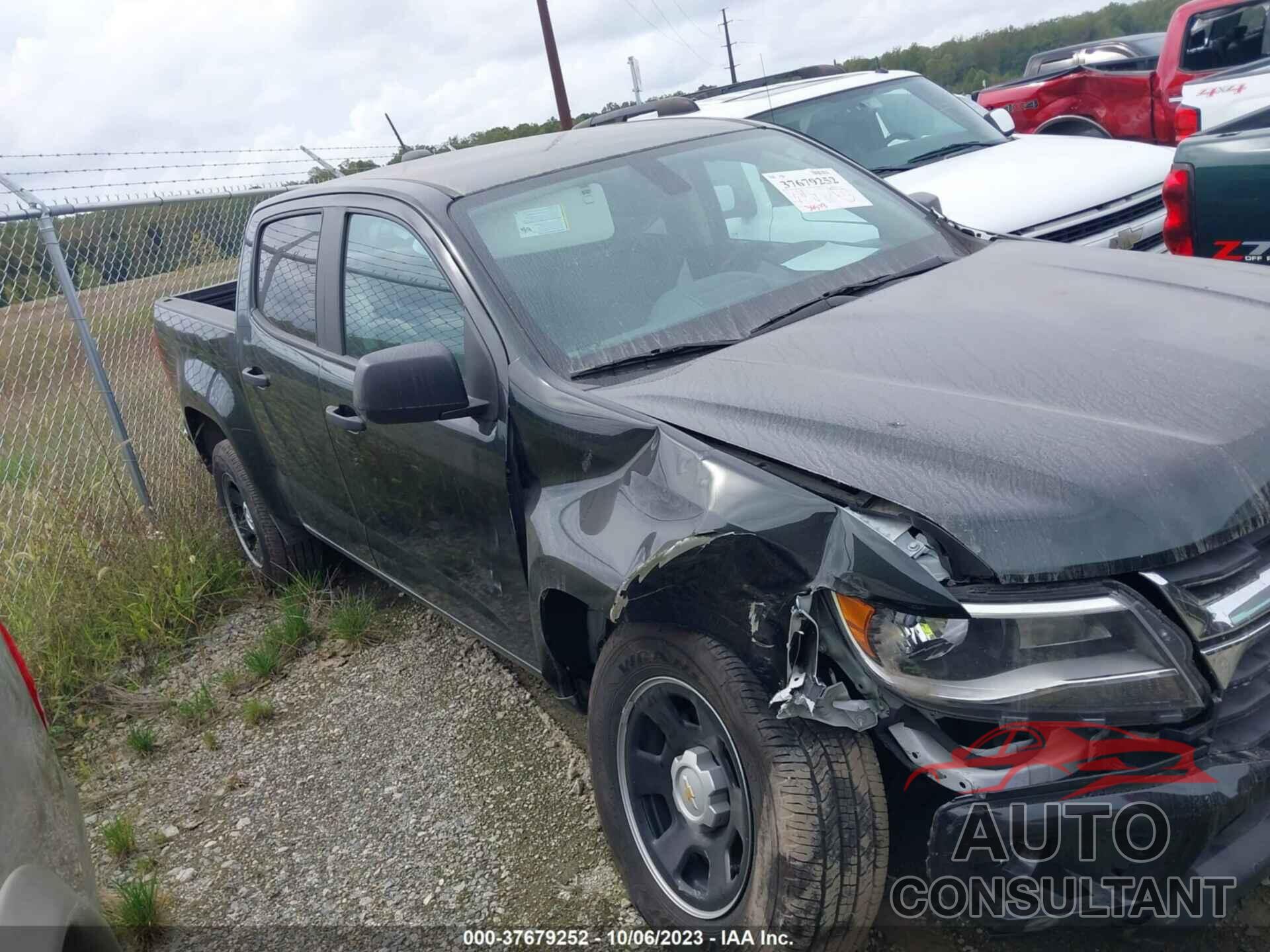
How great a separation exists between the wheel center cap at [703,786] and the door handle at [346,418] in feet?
5.51

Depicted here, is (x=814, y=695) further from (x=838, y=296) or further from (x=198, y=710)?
(x=198, y=710)

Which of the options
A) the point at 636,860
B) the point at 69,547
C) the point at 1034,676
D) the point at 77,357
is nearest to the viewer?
the point at 1034,676

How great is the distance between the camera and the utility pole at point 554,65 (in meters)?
21.6

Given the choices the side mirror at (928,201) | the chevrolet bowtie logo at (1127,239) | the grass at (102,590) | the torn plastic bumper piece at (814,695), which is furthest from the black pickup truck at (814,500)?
the chevrolet bowtie logo at (1127,239)

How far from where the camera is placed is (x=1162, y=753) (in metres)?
1.79

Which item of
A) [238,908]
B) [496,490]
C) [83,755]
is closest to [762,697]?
[496,490]

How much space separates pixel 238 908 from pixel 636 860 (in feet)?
4.22

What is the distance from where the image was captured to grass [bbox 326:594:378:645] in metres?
4.43

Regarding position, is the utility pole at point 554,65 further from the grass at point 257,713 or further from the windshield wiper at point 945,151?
Answer: the grass at point 257,713

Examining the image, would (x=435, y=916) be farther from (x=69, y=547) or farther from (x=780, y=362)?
(x=69, y=547)

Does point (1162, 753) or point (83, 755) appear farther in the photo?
point (83, 755)

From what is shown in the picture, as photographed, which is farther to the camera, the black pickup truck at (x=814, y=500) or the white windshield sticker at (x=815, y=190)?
the white windshield sticker at (x=815, y=190)

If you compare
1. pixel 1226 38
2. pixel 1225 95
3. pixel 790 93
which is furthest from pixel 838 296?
pixel 1226 38

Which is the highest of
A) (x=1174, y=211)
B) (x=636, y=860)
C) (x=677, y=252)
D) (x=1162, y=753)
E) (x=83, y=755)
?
(x=677, y=252)
